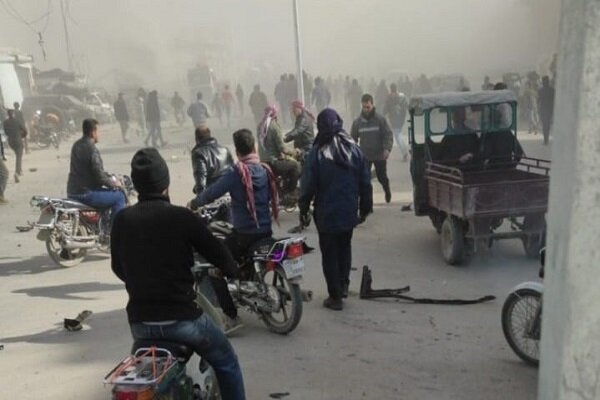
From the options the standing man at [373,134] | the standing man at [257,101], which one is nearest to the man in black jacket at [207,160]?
the standing man at [373,134]

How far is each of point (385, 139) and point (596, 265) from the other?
7802 mm

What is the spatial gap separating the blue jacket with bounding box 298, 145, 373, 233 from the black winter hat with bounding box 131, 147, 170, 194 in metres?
2.67

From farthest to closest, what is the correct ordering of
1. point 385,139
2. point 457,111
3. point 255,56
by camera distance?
point 255,56
point 385,139
point 457,111

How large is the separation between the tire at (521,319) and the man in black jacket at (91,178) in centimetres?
472

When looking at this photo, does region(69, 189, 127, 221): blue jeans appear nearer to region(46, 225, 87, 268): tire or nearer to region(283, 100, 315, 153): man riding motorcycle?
region(46, 225, 87, 268): tire

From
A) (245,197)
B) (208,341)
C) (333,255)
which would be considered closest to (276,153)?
(333,255)

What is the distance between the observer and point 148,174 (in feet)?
8.97

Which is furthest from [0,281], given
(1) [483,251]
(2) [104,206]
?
(1) [483,251]

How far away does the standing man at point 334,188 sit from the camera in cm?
531

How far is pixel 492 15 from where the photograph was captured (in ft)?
120

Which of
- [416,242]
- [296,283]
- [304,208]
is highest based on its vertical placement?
[304,208]

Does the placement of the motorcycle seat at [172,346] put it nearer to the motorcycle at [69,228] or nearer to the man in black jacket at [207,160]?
the man in black jacket at [207,160]

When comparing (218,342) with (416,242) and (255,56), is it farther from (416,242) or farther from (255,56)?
(255,56)

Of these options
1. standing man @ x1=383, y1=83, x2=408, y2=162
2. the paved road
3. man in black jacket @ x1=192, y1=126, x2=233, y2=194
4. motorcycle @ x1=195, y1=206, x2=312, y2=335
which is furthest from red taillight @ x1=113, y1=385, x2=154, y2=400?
standing man @ x1=383, y1=83, x2=408, y2=162
